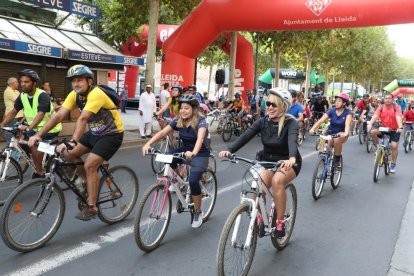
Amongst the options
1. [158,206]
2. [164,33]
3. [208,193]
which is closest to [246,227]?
[158,206]

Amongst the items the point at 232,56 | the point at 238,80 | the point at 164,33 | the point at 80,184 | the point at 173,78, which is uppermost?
the point at 164,33

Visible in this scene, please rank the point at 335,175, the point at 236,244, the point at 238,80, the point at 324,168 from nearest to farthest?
1. the point at 236,244
2. the point at 324,168
3. the point at 335,175
4. the point at 238,80

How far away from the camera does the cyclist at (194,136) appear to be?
4.83 meters

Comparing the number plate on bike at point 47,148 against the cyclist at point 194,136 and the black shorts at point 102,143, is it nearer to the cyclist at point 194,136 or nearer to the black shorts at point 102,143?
the black shorts at point 102,143

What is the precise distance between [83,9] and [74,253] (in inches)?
420

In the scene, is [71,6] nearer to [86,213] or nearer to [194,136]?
[194,136]

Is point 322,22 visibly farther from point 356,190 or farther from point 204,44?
point 356,190

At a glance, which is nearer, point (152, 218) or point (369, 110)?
point (152, 218)

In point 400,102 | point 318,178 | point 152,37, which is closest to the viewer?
point 318,178

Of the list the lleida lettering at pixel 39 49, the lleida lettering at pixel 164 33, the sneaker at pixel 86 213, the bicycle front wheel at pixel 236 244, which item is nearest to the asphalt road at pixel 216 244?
the sneaker at pixel 86 213

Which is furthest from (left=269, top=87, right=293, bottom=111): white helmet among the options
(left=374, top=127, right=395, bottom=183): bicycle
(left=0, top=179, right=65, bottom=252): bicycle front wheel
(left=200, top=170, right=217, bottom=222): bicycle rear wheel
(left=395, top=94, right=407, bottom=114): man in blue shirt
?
(left=395, top=94, right=407, bottom=114): man in blue shirt

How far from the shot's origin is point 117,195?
5215 millimetres

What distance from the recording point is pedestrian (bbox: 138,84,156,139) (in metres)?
13.7

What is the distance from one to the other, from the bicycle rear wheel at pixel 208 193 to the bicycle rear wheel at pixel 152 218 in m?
0.88
